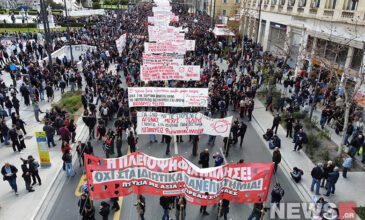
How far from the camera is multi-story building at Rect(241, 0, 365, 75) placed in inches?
776

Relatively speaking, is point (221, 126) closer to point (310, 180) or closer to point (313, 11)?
point (310, 180)

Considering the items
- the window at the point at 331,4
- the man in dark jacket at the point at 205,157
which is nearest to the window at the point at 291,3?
the window at the point at 331,4

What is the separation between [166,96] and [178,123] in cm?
281

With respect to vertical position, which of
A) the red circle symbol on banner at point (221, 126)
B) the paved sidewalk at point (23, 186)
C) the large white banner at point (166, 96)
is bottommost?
the paved sidewalk at point (23, 186)

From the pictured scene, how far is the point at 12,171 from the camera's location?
10.4m

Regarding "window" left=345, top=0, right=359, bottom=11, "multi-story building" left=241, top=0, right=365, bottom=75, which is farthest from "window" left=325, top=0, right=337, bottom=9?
"window" left=345, top=0, right=359, bottom=11

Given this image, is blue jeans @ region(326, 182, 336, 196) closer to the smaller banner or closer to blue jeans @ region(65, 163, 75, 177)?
blue jeans @ region(65, 163, 75, 177)

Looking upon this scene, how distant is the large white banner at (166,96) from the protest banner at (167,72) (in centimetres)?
402

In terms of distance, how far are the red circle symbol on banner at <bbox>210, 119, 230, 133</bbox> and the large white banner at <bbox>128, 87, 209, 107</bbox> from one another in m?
2.69

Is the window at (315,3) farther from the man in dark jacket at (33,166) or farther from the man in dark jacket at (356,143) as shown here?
the man in dark jacket at (33,166)

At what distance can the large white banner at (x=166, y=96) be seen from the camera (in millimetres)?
15000

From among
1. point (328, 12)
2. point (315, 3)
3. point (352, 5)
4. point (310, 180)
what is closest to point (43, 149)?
point (310, 180)

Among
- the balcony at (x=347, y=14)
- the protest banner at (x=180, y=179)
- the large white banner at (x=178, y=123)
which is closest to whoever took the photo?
the protest banner at (x=180, y=179)

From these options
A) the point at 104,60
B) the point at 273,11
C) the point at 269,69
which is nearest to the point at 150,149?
the point at 269,69
